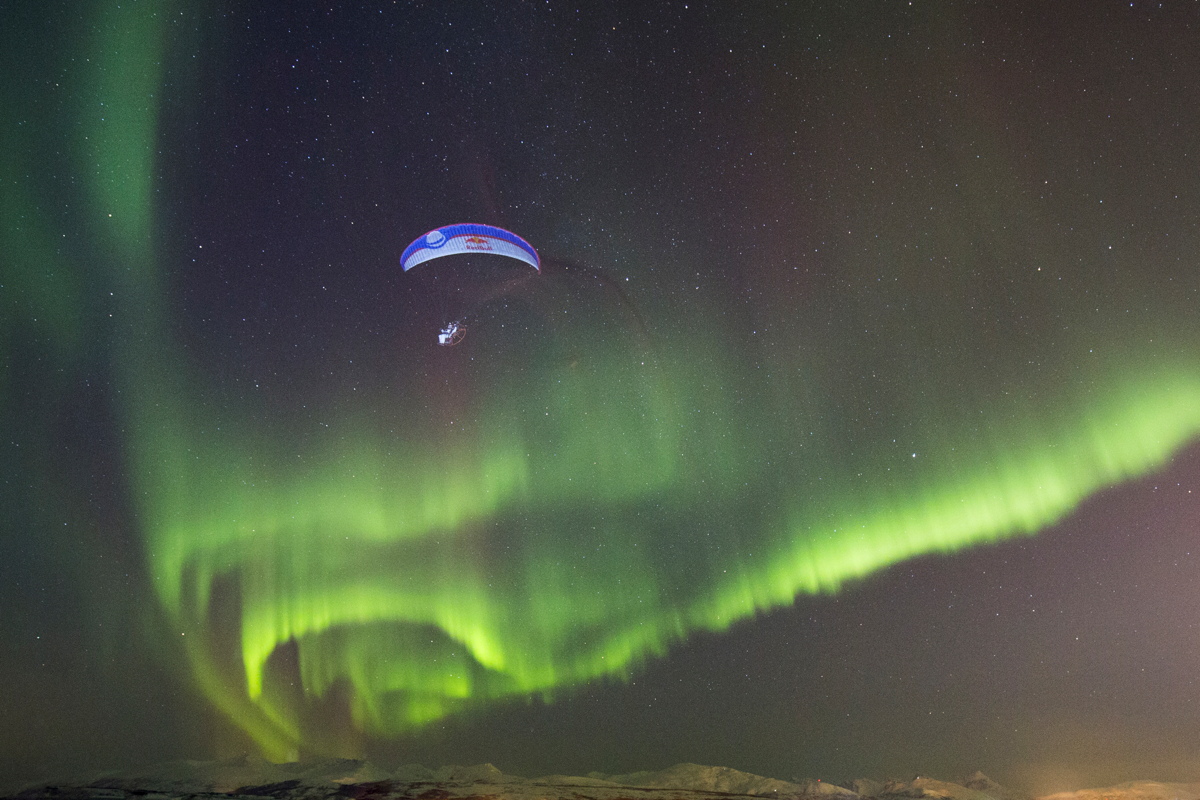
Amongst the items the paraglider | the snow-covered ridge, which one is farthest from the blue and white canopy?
the snow-covered ridge

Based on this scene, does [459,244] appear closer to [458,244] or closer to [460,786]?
[458,244]

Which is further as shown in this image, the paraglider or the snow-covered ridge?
the snow-covered ridge

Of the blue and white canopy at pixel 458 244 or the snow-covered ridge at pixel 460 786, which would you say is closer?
the blue and white canopy at pixel 458 244

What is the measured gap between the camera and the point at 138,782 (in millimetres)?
115938

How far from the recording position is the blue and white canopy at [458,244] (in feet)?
67.1

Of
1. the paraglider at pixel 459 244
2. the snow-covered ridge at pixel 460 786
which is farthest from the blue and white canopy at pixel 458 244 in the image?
the snow-covered ridge at pixel 460 786

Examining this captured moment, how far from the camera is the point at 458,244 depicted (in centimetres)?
2050

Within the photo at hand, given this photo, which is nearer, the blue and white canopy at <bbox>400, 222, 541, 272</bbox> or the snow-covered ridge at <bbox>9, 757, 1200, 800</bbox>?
the blue and white canopy at <bbox>400, 222, 541, 272</bbox>

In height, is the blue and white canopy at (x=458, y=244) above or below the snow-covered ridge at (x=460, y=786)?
above

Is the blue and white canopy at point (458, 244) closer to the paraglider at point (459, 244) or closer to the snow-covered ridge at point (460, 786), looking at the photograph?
the paraglider at point (459, 244)

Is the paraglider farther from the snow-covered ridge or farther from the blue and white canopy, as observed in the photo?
the snow-covered ridge

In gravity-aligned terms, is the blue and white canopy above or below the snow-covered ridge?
above

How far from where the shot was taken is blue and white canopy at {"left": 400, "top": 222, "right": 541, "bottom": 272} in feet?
67.1

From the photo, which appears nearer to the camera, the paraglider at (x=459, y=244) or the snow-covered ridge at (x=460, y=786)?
the paraglider at (x=459, y=244)
